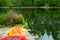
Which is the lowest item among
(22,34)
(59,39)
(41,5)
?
(41,5)

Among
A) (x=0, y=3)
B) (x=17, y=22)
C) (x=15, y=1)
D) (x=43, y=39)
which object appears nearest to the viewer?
(x=43, y=39)

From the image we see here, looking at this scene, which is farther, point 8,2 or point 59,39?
point 8,2

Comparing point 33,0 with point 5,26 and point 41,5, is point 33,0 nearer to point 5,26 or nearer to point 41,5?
point 41,5

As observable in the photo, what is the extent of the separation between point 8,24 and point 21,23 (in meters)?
1.23

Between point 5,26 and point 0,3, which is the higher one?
point 5,26

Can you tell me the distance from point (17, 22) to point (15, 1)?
227ft

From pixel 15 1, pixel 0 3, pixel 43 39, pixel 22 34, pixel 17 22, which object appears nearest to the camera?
pixel 22 34

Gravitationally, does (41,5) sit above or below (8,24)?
below

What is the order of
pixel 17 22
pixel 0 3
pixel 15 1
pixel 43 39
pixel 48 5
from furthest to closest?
1. pixel 15 1
2. pixel 48 5
3. pixel 0 3
4. pixel 17 22
5. pixel 43 39

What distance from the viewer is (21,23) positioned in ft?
81.8

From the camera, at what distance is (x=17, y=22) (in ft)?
80.1

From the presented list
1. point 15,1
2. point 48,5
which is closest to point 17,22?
point 48,5

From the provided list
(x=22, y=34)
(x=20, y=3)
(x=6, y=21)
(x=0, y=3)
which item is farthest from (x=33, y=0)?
(x=22, y=34)

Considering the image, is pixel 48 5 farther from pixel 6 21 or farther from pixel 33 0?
pixel 6 21
